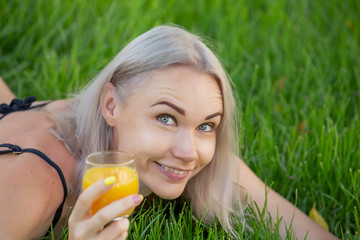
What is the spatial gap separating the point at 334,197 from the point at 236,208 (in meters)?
0.65

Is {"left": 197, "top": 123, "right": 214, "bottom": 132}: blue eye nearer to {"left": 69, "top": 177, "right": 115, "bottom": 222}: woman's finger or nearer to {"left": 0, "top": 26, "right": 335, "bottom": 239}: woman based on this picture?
{"left": 0, "top": 26, "right": 335, "bottom": 239}: woman

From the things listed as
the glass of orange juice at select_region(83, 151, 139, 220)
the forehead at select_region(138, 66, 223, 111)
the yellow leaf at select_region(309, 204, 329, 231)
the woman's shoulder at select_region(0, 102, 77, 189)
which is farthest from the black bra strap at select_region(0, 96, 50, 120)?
the yellow leaf at select_region(309, 204, 329, 231)

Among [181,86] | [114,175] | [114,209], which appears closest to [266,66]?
[181,86]

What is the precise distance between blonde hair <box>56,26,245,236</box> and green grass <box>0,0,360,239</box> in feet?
0.45

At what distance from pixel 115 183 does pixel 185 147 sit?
0.50m

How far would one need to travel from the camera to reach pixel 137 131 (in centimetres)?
227

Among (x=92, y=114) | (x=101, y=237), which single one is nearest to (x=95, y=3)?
(x=92, y=114)

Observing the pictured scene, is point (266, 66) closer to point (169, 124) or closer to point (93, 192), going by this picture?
point (169, 124)

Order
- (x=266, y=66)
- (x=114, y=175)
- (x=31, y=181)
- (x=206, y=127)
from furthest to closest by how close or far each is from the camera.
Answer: (x=266, y=66)
(x=206, y=127)
(x=31, y=181)
(x=114, y=175)

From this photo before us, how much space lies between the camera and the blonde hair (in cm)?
232

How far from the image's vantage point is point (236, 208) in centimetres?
271

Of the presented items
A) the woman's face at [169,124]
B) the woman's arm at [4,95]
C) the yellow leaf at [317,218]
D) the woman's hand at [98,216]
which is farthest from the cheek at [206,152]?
the woman's arm at [4,95]

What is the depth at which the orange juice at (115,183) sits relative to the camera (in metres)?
1.79

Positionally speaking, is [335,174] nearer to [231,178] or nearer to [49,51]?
[231,178]
